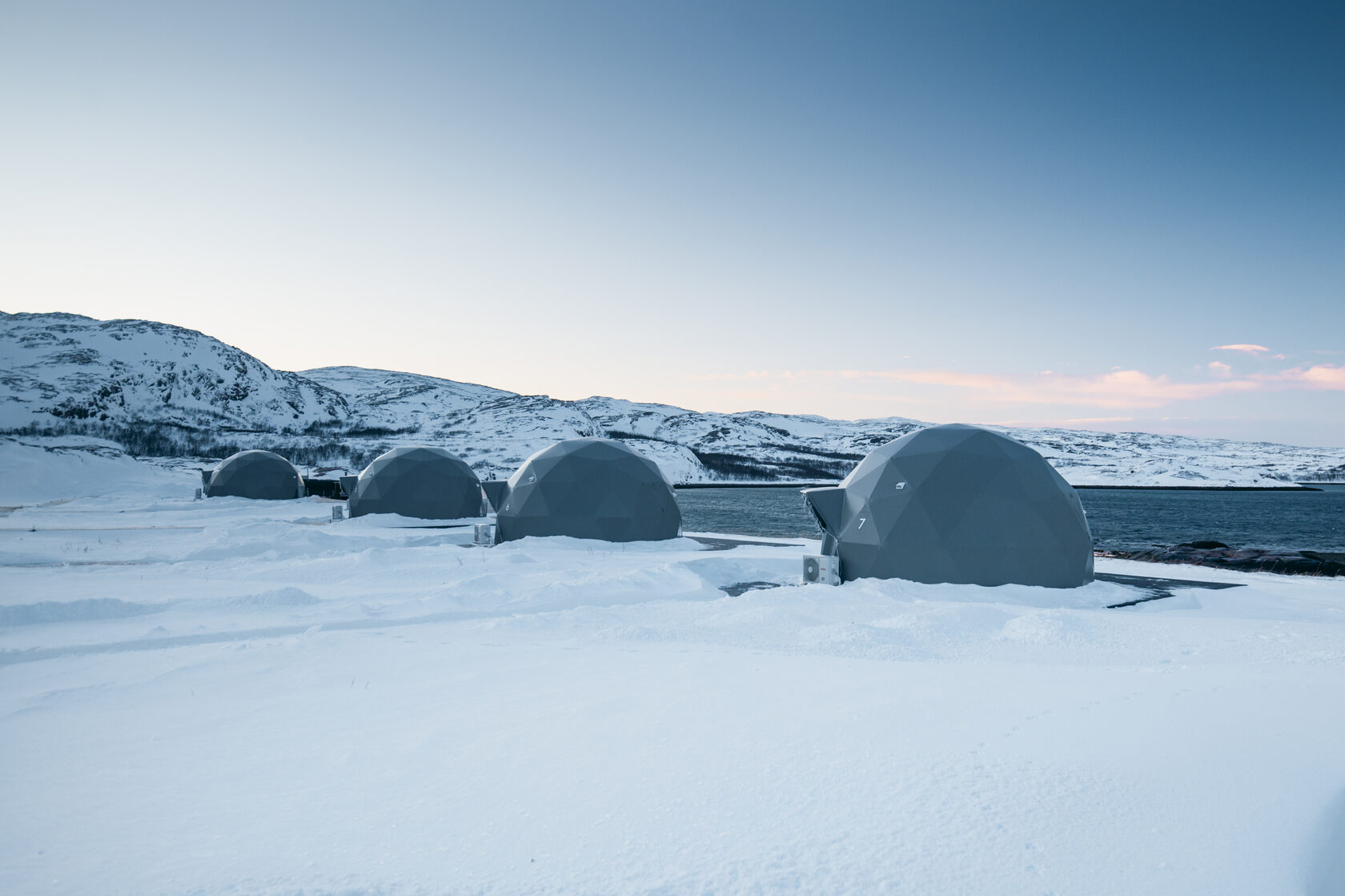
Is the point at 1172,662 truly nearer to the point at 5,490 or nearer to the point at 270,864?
the point at 270,864

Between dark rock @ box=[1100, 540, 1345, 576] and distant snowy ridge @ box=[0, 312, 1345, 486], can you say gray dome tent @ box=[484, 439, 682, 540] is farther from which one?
distant snowy ridge @ box=[0, 312, 1345, 486]

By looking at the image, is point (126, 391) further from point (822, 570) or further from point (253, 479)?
point (822, 570)

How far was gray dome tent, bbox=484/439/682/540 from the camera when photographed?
955 inches

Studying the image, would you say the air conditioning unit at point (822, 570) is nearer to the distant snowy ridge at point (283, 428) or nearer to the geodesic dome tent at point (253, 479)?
the geodesic dome tent at point (253, 479)

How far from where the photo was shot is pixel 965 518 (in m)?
14.6

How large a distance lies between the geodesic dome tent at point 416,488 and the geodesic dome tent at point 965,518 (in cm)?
2248

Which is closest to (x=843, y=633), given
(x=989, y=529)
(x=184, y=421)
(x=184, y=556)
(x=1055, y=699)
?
(x=1055, y=699)

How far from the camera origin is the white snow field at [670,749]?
390cm

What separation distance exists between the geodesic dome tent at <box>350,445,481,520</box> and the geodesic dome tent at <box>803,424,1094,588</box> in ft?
73.8

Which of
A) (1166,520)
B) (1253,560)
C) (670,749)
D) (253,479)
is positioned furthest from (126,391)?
(670,749)

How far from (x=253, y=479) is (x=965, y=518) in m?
43.9

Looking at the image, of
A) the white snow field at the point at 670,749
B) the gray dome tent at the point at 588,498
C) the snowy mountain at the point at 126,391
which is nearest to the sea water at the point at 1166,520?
the gray dome tent at the point at 588,498

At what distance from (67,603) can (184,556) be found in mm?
9223

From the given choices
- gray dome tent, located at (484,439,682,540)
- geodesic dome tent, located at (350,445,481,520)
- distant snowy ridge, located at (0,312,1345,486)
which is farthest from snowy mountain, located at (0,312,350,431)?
gray dome tent, located at (484,439,682,540)
